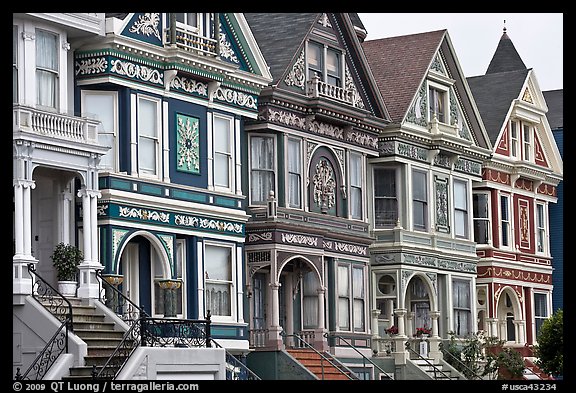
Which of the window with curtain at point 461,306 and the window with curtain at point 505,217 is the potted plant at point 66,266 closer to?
the window with curtain at point 461,306

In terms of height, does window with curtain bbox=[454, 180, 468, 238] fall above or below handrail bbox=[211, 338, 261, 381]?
above

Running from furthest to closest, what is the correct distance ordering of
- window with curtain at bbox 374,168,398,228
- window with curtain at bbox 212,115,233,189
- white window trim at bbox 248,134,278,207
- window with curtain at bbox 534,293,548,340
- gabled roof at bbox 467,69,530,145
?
1. window with curtain at bbox 534,293,548,340
2. gabled roof at bbox 467,69,530,145
3. window with curtain at bbox 374,168,398,228
4. white window trim at bbox 248,134,278,207
5. window with curtain at bbox 212,115,233,189

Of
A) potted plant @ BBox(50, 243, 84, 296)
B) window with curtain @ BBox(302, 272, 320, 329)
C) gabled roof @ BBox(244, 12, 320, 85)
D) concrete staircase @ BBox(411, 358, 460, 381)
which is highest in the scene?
gabled roof @ BBox(244, 12, 320, 85)

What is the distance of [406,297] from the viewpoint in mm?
47531

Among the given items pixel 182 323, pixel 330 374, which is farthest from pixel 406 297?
pixel 182 323

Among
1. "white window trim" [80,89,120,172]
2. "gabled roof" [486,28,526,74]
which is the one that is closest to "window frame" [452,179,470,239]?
"gabled roof" [486,28,526,74]

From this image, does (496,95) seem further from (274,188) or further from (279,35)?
(274,188)

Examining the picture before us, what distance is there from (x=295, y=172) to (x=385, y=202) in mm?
6190

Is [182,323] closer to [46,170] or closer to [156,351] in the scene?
[156,351]

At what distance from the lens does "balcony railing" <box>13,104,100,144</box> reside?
30.3 m

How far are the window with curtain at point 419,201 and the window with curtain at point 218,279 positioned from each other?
10704mm

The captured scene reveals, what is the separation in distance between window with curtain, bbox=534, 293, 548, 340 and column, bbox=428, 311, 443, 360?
907cm

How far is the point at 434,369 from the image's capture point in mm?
44688

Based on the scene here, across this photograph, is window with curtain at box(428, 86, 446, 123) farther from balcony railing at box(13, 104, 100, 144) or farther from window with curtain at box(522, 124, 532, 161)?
balcony railing at box(13, 104, 100, 144)
